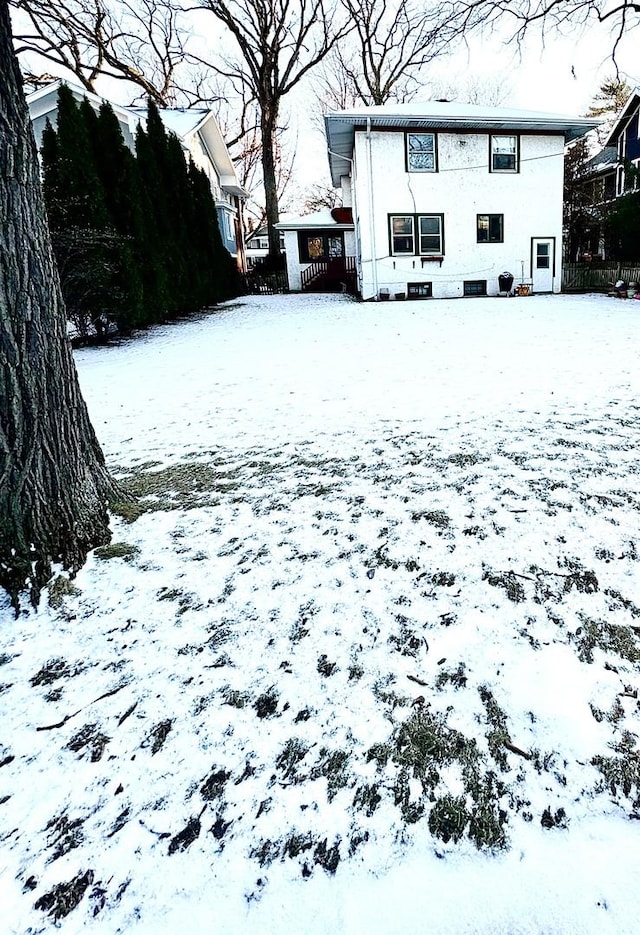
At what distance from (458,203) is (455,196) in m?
0.22

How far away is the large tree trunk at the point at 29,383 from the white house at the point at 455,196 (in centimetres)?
1449

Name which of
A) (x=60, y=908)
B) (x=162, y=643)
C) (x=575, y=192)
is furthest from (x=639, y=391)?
Answer: (x=575, y=192)

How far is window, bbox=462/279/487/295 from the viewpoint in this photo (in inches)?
644

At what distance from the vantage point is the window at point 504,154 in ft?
51.5

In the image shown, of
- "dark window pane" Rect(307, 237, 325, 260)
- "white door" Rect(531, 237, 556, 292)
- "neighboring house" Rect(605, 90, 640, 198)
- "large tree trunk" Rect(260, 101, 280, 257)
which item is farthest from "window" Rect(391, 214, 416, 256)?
"neighboring house" Rect(605, 90, 640, 198)

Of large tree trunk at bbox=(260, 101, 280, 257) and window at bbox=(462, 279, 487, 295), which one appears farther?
large tree trunk at bbox=(260, 101, 280, 257)

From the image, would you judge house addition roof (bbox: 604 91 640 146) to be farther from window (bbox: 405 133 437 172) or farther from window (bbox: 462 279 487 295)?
window (bbox: 462 279 487 295)

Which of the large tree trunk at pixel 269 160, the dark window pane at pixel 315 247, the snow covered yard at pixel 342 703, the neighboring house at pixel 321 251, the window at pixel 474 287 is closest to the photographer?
the snow covered yard at pixel 342 703

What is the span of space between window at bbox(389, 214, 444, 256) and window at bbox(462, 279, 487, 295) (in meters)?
1.30

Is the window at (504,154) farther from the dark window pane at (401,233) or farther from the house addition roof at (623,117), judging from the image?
the house addition roof at (623,117)

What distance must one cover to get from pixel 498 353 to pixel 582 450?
3.93 meters

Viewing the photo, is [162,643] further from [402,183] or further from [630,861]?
[402,183]

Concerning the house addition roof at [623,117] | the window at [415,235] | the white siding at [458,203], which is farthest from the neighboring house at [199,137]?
the house addition roof at [623,117]

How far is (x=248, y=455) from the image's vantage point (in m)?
3.65
